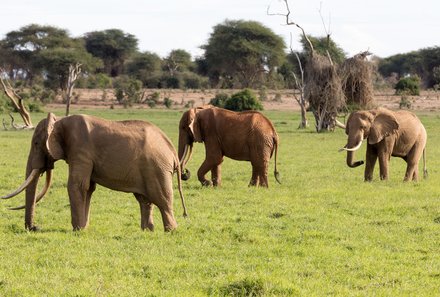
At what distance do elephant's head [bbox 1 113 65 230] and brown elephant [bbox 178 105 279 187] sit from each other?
16.7 ft

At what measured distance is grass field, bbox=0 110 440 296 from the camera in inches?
287

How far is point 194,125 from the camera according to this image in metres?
15.2

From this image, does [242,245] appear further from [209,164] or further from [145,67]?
[145,67]

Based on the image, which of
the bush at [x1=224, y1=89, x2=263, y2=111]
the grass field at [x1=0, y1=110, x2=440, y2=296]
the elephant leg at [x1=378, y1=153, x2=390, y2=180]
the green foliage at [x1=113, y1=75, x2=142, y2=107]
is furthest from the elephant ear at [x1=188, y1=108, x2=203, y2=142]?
the green foliage at [x1=113, y1=75, x2=142, y2=107]

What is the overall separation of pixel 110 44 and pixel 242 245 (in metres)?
71.1

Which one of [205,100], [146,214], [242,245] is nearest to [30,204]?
[146,214]

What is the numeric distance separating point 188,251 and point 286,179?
8006 mm

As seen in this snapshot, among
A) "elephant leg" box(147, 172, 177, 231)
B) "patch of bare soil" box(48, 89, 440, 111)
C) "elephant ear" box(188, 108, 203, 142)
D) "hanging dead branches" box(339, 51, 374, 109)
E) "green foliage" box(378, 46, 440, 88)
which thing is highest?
"green foliage" box(378, 46, 440, 88)

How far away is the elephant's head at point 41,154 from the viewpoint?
959 centimetres

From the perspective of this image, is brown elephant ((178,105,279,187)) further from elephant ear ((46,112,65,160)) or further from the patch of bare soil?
the patch of bare soil

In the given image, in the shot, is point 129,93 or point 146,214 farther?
point 129,93

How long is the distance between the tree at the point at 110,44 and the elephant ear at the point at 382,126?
64.7 m

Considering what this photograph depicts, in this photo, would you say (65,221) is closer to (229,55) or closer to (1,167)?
(1,167)

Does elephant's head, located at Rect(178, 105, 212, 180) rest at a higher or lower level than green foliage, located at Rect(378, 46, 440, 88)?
lower
